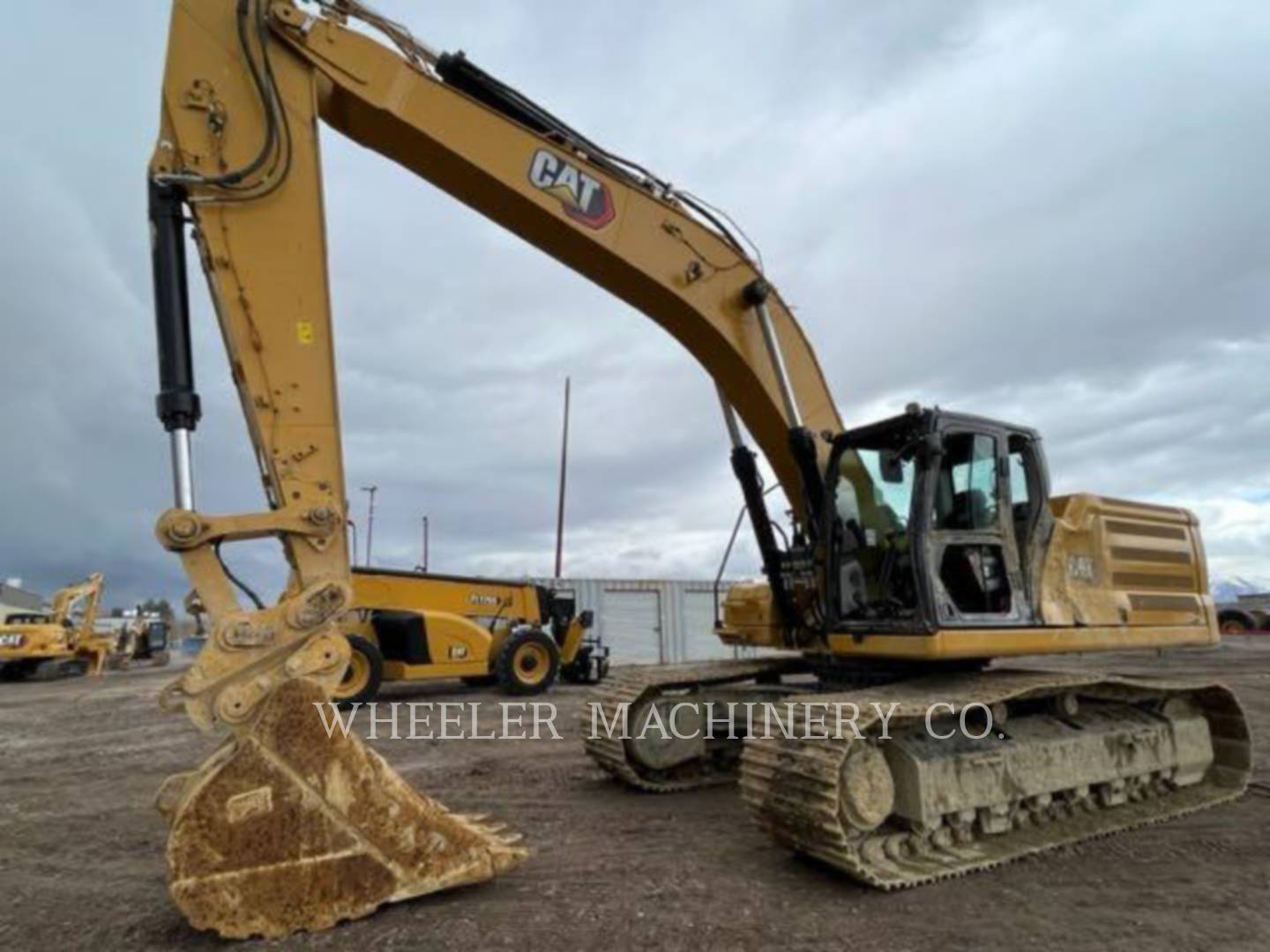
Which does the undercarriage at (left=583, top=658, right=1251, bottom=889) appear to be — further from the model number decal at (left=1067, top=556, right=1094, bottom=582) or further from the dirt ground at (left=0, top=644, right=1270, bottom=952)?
the model number decal at (left=1067, top=556, right=1094, bottom=582)

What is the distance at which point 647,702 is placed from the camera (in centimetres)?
662

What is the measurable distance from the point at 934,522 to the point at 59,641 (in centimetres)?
2251

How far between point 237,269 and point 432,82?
1649mm

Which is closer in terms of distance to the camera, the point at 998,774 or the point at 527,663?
the point at 998,774

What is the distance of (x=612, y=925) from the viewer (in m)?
3.94

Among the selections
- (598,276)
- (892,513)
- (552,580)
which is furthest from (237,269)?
(552,580)

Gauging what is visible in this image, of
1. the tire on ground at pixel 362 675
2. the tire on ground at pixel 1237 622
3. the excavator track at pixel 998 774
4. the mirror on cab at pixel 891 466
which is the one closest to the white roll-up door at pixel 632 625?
the tire on ground at pixel 362 675

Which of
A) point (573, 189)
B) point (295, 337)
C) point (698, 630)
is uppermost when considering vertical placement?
point (573, 189)

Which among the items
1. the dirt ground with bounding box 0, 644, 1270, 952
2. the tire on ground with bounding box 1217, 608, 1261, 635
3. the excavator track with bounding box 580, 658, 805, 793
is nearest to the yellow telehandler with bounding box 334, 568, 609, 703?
the dirt ground with bounding box 0, 644, 1270, 952

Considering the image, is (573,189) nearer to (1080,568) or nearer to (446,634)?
(1080,568)

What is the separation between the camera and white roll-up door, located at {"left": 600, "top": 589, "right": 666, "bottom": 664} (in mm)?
23219

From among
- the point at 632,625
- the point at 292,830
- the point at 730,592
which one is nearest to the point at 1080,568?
the point at 730,592

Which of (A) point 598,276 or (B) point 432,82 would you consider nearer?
(B) point 432,82

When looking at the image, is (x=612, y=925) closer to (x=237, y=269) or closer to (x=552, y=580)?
(x=237, y=269)
